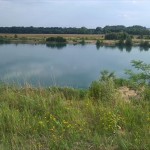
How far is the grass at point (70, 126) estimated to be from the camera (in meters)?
3.28

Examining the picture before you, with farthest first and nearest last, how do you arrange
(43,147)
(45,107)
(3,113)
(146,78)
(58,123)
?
(146,78) < (45,107) < (3,113) < (58,123) < (43,147)

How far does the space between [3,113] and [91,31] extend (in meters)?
87.3

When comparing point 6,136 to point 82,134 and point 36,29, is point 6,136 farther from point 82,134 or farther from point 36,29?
point 36,29

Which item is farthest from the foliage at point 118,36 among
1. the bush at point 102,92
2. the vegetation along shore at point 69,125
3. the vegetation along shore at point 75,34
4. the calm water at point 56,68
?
the vegetation along shore at point 69,125

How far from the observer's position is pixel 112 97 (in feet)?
17.8

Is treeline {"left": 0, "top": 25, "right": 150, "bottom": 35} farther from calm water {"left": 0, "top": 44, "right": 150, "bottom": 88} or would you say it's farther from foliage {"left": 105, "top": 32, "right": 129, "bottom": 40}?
calm water {"left": 0, "top": 44, "right": 150, "bottom": 88}

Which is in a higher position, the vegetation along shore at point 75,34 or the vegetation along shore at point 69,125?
the vegetation along shore at point 69,125

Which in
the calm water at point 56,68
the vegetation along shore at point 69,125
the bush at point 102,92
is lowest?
the calm water at point 56,68

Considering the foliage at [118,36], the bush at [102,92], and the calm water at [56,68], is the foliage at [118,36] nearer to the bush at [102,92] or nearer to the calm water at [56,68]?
the calm water at [56,68]

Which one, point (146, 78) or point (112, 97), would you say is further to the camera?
point (146, 78)

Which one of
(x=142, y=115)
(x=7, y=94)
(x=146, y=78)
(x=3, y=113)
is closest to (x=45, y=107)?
(x=3, y=113)

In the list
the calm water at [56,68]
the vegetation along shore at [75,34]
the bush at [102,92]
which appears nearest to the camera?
the bush at [102,92]

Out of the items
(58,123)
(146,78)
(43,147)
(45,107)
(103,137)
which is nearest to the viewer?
(43,147)

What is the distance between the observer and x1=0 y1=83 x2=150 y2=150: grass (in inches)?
129
